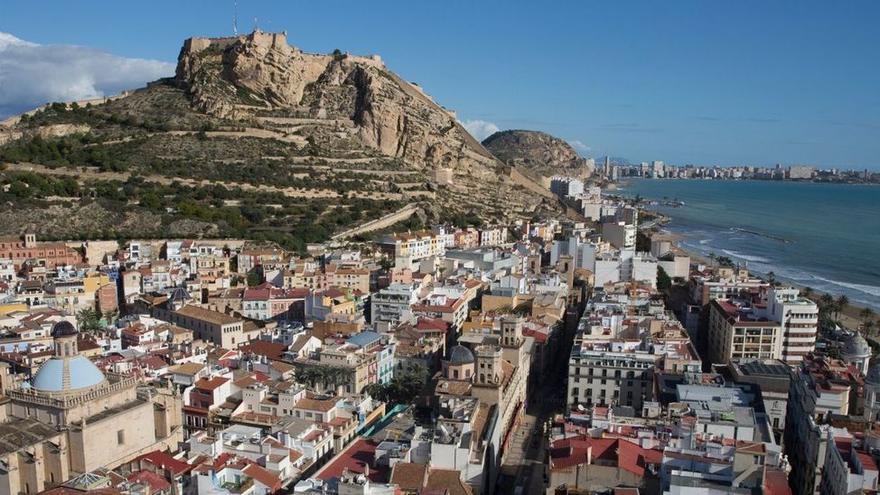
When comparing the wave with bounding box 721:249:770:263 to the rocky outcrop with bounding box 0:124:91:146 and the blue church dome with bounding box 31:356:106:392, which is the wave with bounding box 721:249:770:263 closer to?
the rocky outcrop with bounding box 0:124:91:146

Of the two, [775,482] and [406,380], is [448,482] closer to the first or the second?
[775,482]

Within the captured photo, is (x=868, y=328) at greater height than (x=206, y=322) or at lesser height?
lesser

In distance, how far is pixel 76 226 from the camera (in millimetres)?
46312

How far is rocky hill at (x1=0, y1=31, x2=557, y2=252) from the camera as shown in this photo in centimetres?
5141

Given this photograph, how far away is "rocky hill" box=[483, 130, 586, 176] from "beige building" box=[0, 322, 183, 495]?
498 feet

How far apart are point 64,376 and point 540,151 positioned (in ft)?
551

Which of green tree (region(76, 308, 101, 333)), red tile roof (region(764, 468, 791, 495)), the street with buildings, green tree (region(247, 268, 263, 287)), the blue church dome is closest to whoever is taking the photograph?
red tile roof (region(764, 468, 791, 495))

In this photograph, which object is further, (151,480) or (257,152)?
(257,152)

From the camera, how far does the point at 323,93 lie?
78.0 meters

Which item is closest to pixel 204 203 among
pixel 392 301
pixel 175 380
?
pixel 392 301

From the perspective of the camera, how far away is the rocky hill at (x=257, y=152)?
51.4 m

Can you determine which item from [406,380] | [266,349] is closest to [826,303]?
[406,380]

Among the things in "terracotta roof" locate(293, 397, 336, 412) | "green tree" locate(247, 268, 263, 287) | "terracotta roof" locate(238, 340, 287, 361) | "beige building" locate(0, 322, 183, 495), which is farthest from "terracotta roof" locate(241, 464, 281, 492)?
"green tree" locate(247, 268, 263, 287)

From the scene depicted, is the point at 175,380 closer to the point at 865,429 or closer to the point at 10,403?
the point at 10,403
